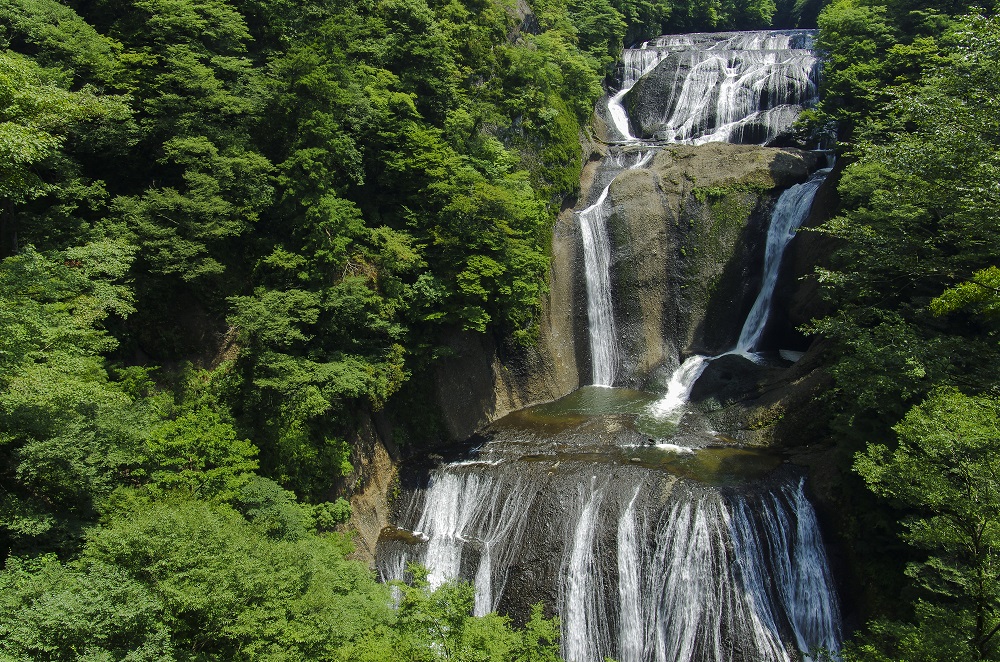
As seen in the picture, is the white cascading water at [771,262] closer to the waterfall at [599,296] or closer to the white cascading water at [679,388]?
the white cascading water at [679,388]

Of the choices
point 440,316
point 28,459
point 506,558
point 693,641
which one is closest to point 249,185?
point 440,316

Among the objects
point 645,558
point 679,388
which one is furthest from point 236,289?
point 679,388

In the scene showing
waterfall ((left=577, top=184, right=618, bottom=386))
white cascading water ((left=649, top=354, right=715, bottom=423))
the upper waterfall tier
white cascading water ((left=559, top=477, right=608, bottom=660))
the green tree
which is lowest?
white cascading water ((left=559, top=477, right=608, bottom=660))

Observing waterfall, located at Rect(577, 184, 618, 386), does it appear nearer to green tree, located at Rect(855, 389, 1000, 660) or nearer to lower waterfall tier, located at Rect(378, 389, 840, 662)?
lower waterfall tier, located at Rect(378, 389, 840, 662)

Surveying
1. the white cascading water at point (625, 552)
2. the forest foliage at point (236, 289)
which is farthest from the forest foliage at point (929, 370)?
the forest foliage at point (236, 289)


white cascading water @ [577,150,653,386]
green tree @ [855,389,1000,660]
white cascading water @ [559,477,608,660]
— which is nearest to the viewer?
green tree @ [855,389,1000,660]

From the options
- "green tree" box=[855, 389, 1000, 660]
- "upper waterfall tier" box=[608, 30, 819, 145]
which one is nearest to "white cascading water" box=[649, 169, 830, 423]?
"upper waterfall tier" box=[608, 30, 819, 145]
